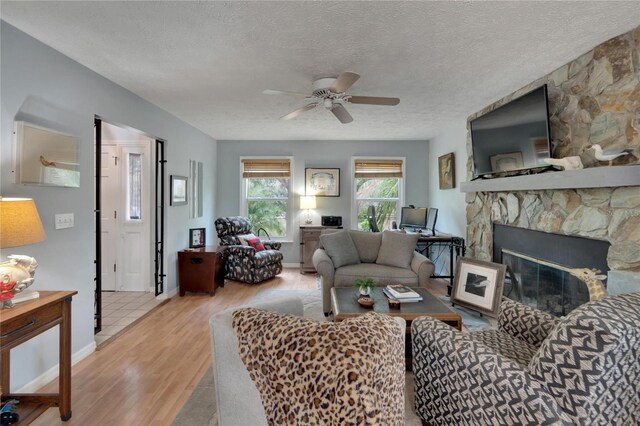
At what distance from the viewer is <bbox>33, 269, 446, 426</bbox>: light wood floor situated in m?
1.84

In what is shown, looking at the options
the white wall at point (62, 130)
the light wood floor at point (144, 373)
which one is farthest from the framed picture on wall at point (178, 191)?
the light wood floor at point (144, 373)

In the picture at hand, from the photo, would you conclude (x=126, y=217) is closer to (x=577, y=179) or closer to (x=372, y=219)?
(x=372, y=219)

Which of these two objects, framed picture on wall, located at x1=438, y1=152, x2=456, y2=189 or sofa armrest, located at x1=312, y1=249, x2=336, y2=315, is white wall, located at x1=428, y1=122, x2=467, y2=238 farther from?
sofa armrest, located at x1=312, y1=249, x2=336, y2=315

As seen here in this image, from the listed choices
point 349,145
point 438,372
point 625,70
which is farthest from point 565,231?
point 349,145

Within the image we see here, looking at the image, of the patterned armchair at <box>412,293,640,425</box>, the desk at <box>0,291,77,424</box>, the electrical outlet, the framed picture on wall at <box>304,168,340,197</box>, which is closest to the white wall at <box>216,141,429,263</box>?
the framed picture on wall at <box>304,168,340,197</box>

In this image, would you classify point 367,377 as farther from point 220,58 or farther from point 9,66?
point 9,66

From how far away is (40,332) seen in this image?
1648 millimetres

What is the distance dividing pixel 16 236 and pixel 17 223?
7 cm

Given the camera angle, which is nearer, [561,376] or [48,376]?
[561,376]

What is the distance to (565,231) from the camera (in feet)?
8.25

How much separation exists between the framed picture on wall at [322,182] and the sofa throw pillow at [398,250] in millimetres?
2211

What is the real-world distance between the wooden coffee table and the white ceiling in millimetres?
1928

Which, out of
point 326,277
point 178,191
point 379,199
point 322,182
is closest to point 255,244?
point 178,191

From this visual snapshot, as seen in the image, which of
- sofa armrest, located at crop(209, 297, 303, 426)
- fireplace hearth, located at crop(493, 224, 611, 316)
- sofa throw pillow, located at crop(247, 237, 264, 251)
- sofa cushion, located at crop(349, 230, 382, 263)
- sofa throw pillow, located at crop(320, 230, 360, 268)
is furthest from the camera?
sofa throw pillow, located at crop(247, 237, 264, 251)
